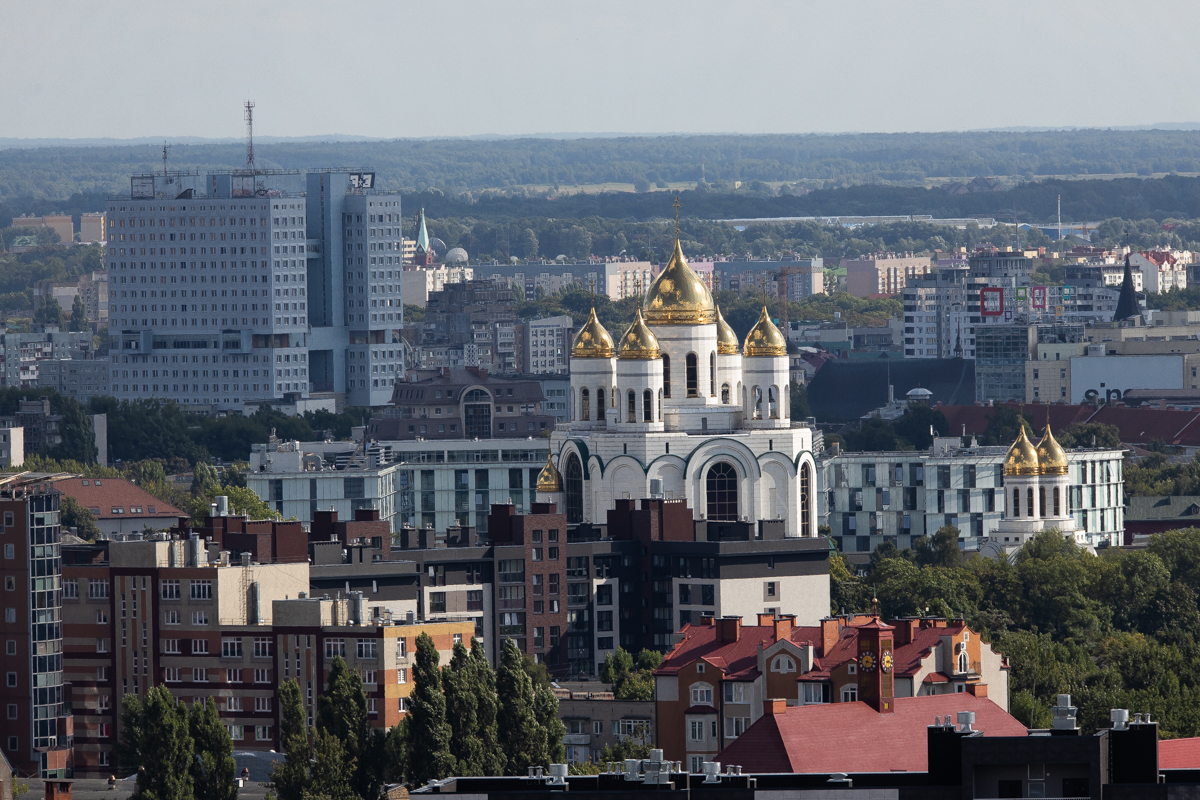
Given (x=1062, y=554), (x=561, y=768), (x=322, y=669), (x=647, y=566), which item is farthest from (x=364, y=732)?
(x=1062, y=554)

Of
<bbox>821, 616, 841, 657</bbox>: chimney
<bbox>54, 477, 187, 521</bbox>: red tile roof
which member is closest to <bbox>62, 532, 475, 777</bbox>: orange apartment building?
<bbox>821, 616, 841, 657</bbox>: chimney

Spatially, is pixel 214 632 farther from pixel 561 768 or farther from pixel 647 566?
pixel 561 768

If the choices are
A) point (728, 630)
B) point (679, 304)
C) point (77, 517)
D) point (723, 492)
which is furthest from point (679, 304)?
point (77, 517)

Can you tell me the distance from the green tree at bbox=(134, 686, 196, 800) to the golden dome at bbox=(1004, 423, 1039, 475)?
210ft

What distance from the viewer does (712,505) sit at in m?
120

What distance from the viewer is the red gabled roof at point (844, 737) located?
205 feet

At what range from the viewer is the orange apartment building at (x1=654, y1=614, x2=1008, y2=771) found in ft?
251

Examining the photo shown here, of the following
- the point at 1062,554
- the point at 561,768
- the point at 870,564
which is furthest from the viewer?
the point at 870,564

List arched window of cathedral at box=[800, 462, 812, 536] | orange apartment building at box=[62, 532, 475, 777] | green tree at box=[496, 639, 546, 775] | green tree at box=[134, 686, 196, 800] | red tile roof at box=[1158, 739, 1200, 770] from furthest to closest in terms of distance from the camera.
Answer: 1. arched window of cathedral at box=[800, 462, 812, 536]
2. orange apartment building at box=[62, 532, 475, 777]
3. green tree at box=[496, 639, 546, 775]
4. green tree at box=[134, 686, 196, 800]
5. red tile roof at box=[1158, 739, 1200, 770]

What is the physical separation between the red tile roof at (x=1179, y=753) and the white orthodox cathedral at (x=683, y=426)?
57310mm

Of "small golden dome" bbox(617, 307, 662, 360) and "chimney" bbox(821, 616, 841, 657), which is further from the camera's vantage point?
"small golden dome" bbox(617, 307, 662, 360)

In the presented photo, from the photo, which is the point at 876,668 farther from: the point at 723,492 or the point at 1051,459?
the point at 1051,459

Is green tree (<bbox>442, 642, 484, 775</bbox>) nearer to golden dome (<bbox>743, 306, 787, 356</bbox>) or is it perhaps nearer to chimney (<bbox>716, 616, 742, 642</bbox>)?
chimney (<bbox>716, 616, 742, 642</bbox>)

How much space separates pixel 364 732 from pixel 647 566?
41.6 m
